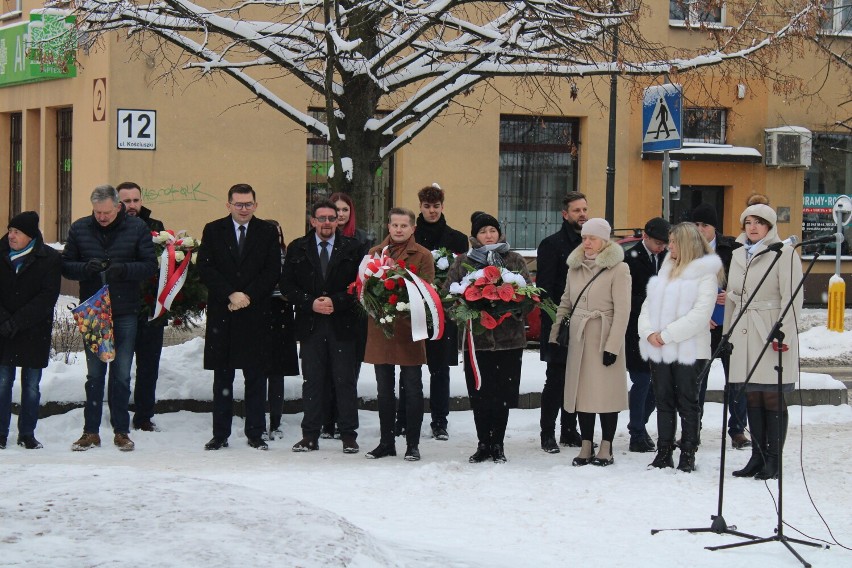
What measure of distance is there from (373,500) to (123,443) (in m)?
2.80

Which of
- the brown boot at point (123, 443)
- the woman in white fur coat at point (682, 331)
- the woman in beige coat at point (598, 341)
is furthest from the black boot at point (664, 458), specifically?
the brown boot at point (123, 443)

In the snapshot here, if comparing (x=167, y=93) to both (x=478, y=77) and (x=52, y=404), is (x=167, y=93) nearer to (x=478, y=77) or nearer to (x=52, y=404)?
(x=478, y=77)

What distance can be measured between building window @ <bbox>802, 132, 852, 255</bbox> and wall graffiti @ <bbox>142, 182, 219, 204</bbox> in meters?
12.8

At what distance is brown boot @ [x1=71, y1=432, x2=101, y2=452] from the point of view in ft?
33.1

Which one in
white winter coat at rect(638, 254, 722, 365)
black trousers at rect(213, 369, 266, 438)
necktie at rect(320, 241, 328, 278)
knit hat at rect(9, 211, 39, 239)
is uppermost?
knit hat at rect(9, 211, 39, 239)

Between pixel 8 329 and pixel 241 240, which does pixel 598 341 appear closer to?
pixel 241 240

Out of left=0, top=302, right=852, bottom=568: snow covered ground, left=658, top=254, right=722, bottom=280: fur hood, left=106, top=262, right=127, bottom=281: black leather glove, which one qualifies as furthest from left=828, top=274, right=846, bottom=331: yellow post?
left=106, top=262, right=127, bottom=281: black leather glove

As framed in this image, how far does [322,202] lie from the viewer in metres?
10.5

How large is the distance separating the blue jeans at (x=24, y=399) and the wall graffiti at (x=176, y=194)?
12.1 m

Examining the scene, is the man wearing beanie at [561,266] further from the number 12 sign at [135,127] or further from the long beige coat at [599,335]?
the number 12 sign at [135,127]

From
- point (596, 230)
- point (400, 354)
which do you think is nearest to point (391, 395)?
point (400, 354)

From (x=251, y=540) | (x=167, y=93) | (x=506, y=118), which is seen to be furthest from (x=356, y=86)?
(x=506, y=118)

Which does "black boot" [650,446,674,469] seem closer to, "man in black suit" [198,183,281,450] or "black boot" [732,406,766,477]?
"black boot" [732,406,766,477]

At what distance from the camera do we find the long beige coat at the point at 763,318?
9148mm
